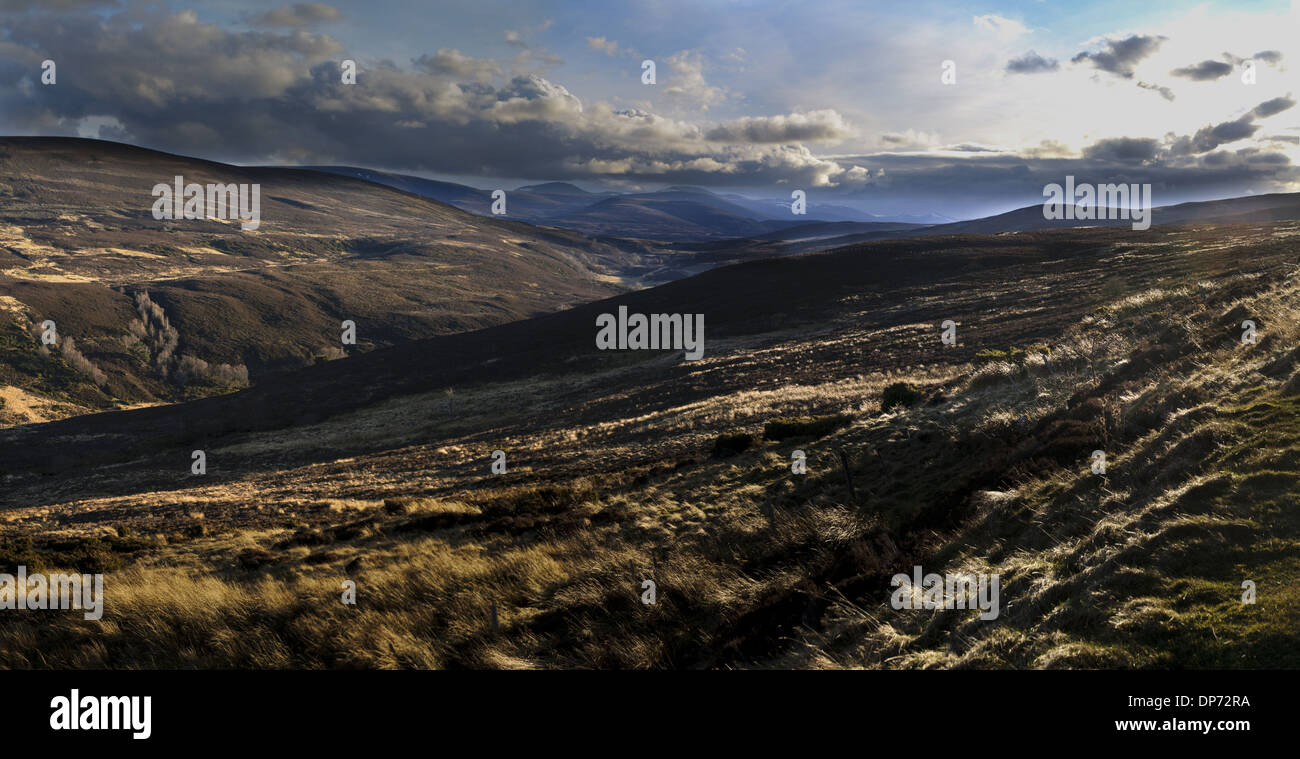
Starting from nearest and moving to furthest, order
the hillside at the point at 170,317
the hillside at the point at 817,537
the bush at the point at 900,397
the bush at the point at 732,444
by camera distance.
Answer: the hillside at the point at 817,537, the bush at the point at 732,444, the bush at the point at 900,397, the hillside at the point at 170,317

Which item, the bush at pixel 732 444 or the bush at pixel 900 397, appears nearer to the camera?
the bush at pixel 732 444

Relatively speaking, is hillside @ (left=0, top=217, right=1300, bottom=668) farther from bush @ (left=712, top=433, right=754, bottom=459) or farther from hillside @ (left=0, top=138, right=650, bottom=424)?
hillside @ (left=0, top=138, right=650, bottom=424)

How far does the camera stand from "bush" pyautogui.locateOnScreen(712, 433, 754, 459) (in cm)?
1806

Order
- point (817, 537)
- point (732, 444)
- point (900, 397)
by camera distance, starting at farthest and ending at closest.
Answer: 1. point (900, 397)
2. point (732, 444)
3. point (817, 537)

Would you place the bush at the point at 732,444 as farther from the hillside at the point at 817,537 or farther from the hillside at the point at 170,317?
the hillside at the point at 170,317

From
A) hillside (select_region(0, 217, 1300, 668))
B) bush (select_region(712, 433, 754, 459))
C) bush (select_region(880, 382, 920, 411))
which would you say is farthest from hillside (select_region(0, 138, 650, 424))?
bush (select_region(880, 382, 920, 411))

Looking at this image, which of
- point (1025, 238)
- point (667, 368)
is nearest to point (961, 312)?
point (667, 368)

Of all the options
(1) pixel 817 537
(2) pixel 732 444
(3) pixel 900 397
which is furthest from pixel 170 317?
(1) pixel 817 537

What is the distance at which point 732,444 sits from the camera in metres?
18.3

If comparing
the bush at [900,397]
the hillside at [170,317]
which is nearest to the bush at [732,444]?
the bush at [900,397]

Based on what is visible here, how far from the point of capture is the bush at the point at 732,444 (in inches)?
711

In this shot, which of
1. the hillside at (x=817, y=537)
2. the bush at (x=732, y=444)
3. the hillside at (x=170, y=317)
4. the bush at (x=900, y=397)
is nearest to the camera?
the hillside at (x=817, y=537)

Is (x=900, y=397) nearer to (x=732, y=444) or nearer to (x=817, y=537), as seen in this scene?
(x=732, y=444)
